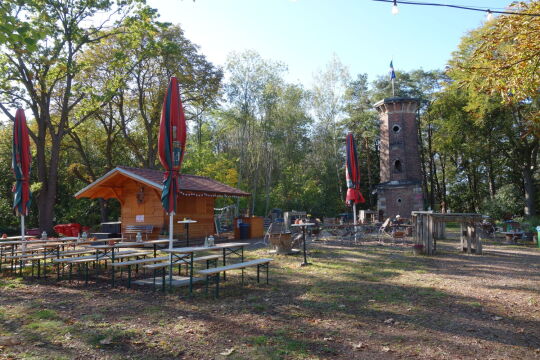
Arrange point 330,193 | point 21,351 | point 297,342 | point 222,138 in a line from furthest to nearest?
point 222,138 < point 330,193 < point 297,342 < point 21,351

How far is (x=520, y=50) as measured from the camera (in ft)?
22.9

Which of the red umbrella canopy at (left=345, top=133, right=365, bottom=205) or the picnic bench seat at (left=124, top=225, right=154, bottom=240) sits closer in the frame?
the red umbrella canopy at (left=345, top=133, right=365, bottom=205)

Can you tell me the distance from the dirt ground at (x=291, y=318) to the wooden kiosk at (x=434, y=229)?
310cm

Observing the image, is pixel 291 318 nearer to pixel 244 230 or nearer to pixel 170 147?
pixel 170 147

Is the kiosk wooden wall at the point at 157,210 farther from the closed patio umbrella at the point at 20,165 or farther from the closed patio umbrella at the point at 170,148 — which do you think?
the closed patio umbrella at the point at 170,148

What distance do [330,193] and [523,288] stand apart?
30608 millimetres

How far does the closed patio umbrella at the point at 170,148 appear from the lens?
798 centimetres

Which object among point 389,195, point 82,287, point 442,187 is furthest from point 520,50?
point 442,187

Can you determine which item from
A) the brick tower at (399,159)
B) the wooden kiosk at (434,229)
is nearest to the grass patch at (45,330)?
the wooden kiosk at (434,229)

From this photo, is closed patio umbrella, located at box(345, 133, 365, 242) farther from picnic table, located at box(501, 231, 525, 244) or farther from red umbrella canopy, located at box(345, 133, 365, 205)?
picnic table, located at box(501, 231, 525, 244)

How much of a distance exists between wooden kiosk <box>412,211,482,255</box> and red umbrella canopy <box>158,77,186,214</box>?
770 centimetres

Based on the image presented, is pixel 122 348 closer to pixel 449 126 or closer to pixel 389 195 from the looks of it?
pixel 389 195

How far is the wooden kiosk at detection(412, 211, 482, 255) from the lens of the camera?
1166cm

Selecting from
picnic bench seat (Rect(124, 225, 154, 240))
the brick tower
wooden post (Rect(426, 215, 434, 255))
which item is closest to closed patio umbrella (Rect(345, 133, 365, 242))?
wooden post (Rect(426, 215, 434, 255))
